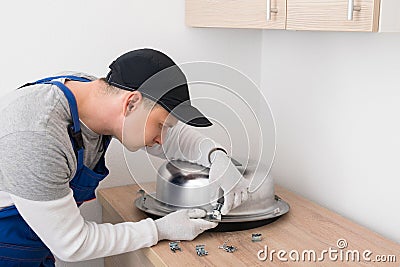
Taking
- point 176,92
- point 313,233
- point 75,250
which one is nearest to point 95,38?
point 176,92

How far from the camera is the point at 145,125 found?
3.97ft

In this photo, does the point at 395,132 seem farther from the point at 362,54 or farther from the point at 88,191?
the point at 88,191

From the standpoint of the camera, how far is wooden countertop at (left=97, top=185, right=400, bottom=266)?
121cm

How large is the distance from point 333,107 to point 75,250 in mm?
782

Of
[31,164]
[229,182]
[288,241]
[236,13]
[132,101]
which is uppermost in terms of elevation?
[236,13]

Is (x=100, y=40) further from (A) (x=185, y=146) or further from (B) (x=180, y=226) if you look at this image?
(B) (x=180, y=226)

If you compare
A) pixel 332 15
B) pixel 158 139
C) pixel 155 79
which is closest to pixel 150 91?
pixel 155 79

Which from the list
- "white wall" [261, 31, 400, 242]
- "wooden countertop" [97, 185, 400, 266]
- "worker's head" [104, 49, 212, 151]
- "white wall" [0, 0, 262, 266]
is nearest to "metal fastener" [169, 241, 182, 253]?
"wooden countertop" [97, 185, 400, 266]

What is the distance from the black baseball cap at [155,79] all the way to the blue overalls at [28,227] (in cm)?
13

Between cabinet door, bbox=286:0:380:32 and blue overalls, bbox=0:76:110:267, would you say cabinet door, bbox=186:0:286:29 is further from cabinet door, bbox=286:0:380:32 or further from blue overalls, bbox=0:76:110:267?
blue overalls, bbox=0:76:110:267

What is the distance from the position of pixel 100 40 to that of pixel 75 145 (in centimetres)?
50

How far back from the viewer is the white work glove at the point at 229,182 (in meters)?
1.36

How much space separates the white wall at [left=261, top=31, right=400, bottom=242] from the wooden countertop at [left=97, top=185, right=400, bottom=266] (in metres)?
0.08
